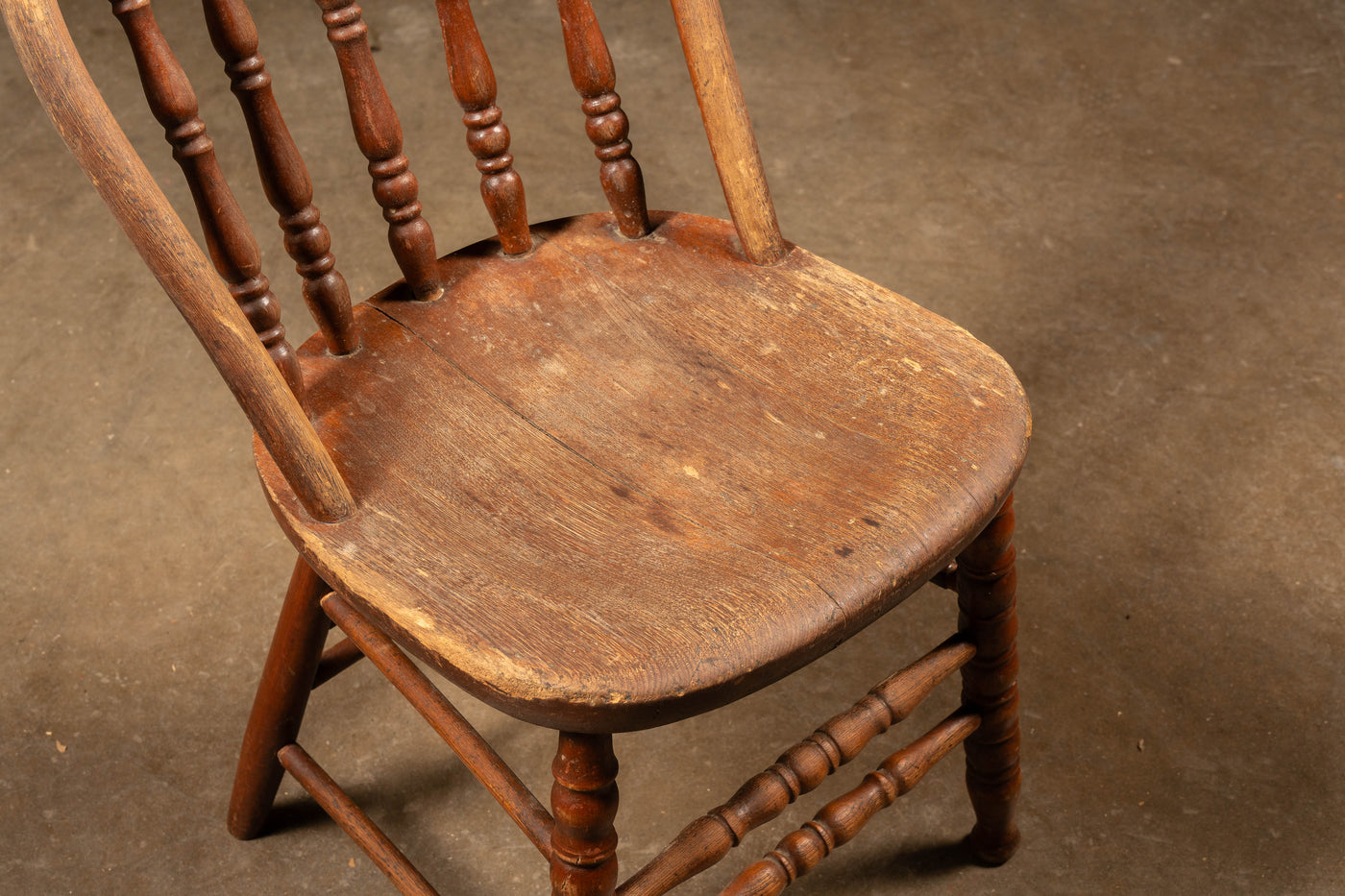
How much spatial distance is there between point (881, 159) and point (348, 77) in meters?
1.25

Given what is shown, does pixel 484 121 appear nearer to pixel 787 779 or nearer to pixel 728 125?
pixel 728 125

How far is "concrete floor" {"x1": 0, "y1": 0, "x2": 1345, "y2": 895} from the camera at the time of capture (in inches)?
46.6

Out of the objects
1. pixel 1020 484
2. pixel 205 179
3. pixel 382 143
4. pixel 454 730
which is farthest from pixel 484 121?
pixel 1020 484

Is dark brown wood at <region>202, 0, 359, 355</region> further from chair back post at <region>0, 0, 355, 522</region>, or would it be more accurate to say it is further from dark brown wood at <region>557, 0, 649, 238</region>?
dark brown wood at <region>557, 0, 649, 238</region>

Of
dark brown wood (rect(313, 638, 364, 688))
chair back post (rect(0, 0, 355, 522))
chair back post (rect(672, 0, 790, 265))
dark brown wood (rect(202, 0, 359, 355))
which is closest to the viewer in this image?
chair back post (rect(0, 0, 355, 522))

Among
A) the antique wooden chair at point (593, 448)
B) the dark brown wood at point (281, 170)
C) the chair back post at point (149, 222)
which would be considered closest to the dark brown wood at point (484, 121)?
the antique wooden chair at point (593, 448)

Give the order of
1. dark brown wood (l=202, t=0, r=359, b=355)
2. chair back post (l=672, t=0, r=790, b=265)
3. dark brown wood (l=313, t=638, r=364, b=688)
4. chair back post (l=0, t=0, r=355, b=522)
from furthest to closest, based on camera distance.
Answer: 1. dark brown wood (l=313, t=638, r=364, b=688)
2. chair back post (l=672, t=0, r=790, b=265)
3. dark brown wood (l=202, t=0, r=359, b=355)
4. chair back post (l=0, t=0, r=355, b=522)

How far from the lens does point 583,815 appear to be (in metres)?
0.77

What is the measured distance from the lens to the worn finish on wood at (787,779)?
86 cm

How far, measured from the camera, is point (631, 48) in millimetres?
2264

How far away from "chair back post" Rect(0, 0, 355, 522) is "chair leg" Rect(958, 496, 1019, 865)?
1.54ft

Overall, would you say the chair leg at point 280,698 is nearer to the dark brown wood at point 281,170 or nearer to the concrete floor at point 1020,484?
the concrete floor at point 1020,484

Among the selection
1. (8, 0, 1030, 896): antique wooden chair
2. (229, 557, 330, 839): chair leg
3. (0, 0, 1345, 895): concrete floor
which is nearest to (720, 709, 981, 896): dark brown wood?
(8, 0, 1030, 896): antique wooden chair

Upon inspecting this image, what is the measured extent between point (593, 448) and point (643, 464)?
4cm
